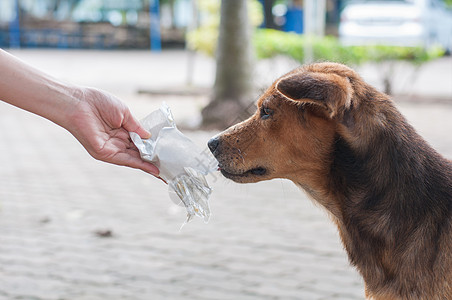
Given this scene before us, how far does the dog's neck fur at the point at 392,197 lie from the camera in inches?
137

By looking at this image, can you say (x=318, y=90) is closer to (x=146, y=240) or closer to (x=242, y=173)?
(x=242, y=173)

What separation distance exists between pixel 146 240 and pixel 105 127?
8.77 ft

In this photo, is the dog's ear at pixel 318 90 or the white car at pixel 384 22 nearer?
the dog's ear at pixel 318 90

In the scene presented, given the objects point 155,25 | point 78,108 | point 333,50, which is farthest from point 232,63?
point 155,25

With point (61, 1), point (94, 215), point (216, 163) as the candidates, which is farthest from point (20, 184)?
point (61, 1)

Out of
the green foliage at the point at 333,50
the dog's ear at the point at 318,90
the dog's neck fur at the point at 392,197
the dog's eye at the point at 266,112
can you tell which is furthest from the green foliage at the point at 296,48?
the dog's ear at the point at 318,90

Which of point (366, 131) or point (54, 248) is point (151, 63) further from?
point (366, 131)

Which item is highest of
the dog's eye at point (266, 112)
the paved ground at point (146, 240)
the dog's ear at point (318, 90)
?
the dog's ear at point (318, 90)

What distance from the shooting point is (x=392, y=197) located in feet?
11.7

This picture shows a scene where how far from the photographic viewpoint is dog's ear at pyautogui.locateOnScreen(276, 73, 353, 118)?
3295 millimetres

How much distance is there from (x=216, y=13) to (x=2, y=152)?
7.98 metres

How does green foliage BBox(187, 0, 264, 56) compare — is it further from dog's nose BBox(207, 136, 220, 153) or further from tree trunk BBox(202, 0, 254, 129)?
dog's nose BBox(207, 136, 220, 153)

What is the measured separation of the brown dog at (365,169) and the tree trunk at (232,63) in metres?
8.13

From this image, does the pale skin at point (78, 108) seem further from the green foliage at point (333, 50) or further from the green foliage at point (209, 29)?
the green foliage at point (209, 29)
